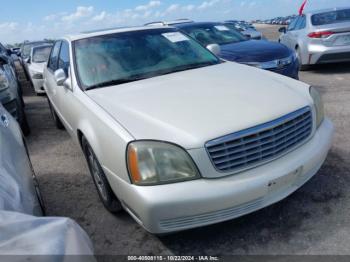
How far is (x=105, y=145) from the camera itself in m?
2.56

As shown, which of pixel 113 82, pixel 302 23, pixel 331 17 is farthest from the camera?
pixel 302 23

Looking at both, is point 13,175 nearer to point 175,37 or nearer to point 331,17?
point 175,37

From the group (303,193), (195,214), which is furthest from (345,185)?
(195,214)

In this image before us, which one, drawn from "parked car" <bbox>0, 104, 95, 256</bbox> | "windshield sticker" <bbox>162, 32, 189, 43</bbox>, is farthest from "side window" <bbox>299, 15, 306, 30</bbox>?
"parked car" <bbox>0, 104, 95, 256</bbox>

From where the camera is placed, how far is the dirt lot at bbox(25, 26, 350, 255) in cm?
247

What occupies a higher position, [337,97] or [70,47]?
[70,47]

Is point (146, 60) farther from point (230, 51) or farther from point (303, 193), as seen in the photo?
point (230, 51)

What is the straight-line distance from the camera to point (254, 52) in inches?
243

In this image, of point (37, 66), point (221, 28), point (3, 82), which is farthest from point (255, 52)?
point (37, 66)

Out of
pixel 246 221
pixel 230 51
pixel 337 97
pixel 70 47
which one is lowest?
pixel 337 97

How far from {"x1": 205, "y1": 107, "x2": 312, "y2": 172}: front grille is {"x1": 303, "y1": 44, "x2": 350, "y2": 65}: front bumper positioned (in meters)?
5.83

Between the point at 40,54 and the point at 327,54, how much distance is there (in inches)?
312

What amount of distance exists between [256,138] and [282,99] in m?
0.54

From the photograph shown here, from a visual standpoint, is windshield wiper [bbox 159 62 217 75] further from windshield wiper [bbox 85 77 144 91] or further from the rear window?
the rear window
